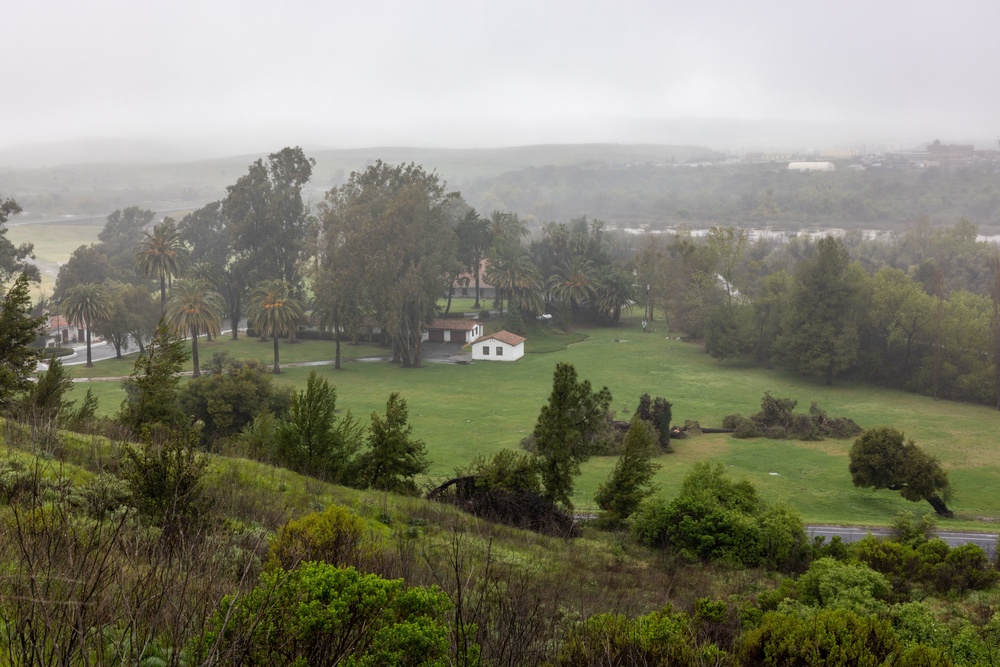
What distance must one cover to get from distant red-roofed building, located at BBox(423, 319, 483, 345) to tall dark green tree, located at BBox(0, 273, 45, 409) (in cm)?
4395

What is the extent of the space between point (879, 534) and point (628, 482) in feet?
28.7

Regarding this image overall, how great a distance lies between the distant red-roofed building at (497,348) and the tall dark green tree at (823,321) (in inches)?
739

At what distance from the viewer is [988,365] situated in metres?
51.6

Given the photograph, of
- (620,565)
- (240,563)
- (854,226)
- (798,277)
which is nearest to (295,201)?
(798,277)

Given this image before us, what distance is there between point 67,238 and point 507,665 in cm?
15735

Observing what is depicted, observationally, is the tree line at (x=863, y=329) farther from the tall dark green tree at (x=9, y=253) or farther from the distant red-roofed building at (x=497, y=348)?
the tall dark green tree at (x=9, y=253)

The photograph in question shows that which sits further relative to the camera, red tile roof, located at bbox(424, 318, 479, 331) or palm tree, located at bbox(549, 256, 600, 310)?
palm tree, located at bbox(549, 256, 600, 310)

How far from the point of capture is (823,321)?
184 feet

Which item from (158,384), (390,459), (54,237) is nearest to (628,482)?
(390,459)

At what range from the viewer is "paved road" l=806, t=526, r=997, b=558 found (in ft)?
85.3

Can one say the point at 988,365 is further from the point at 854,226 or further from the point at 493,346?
the point at 854,226

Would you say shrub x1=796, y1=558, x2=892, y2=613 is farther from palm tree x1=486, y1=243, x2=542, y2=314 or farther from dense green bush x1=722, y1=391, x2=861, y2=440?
palm tree x1=486, y1=243, x2=542, y2=314

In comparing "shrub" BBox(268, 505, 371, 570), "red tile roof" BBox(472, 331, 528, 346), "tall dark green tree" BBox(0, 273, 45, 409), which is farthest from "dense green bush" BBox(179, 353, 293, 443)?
"red tile roof" BBox(472, 331, 528, 346)

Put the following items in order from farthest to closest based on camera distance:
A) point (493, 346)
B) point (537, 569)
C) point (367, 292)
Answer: point (493, 346) → point (367, 292) → point (537, 569)
